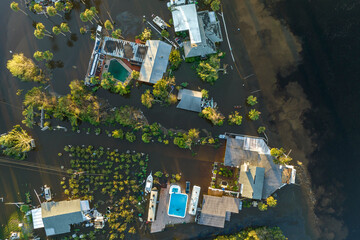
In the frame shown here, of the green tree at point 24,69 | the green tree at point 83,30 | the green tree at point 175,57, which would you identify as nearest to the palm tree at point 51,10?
the green tree at point 83,30

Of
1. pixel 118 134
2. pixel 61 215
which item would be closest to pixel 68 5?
pixel 118 134

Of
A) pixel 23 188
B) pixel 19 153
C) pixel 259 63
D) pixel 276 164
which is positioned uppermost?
pixel 259 63

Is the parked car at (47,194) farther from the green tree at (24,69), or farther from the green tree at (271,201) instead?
the green tree at (271,201)

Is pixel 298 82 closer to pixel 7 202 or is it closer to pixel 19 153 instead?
pixel 19 153

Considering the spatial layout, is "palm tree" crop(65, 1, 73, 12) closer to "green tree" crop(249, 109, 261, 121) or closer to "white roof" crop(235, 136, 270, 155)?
"green tree" crop(249, 109, 261, 121)

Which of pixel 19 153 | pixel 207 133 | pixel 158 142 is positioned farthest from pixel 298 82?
pixel 19 153

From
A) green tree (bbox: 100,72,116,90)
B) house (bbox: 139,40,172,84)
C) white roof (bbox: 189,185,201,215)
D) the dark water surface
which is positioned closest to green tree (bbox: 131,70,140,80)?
house (bbox: 139,40,172,84)
